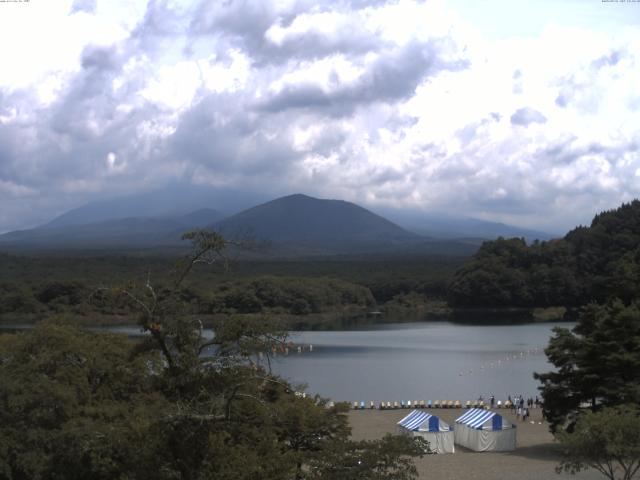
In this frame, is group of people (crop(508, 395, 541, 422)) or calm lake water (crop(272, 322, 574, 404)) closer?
group of people (crop(508, 395, 541, 422))

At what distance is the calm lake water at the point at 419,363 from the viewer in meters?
39.1

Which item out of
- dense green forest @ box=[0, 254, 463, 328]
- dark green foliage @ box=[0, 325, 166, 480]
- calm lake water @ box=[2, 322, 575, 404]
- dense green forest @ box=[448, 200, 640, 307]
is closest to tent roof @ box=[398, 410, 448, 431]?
calm lake water @ box=[2, 322, 575, 404]

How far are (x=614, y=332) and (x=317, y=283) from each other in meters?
66.2

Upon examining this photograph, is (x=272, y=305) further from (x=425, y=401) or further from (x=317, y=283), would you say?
(x=425, y=401)

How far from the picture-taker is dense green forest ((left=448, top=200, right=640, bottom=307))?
90438mm

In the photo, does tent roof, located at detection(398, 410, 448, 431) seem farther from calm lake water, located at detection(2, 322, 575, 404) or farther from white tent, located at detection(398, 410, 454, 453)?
calm lake water, located at detection(2, 322, 575, 404)

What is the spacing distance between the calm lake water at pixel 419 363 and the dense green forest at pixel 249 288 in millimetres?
9178

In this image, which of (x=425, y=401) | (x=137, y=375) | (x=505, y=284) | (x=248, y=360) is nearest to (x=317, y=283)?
(x=505, y=284)

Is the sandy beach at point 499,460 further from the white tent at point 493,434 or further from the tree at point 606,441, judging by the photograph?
the tree at point 606,441

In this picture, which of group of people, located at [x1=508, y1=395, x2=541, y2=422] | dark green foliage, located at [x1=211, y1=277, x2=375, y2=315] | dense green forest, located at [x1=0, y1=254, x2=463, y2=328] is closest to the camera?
group of people, located at [x1=508, y1=395, x2=541, y2=422]

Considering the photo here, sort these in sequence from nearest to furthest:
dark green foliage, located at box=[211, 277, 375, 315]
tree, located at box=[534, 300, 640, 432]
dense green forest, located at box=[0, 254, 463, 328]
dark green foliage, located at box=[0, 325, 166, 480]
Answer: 1. dark green foliage, located at box=[0, 325, 166, 480]
2. tree, located at box=[534, 300, 640, 432]
3. dense green forest, located at box=[0, 254, 463, 328]
4. dark green foliage, located at box=[211, 277, 375, 315]

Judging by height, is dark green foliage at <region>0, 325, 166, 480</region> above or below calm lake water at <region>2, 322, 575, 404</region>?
above

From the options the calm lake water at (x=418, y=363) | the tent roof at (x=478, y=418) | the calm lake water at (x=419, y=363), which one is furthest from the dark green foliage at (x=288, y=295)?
the tent roof at (x=478, y=418)

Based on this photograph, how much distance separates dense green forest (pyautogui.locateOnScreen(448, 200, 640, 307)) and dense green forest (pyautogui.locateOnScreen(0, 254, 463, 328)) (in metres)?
6.21
